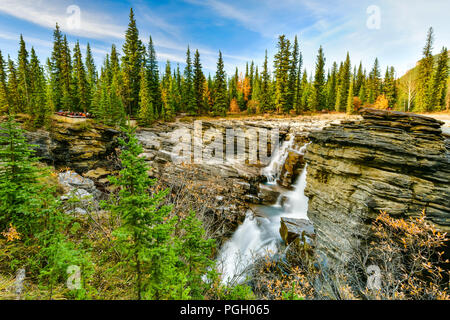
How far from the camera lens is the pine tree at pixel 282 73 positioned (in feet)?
122

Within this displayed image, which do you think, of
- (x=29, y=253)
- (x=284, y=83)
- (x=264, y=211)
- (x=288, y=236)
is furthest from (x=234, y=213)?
(x=284, y=83)

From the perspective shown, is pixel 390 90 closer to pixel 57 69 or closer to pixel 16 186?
pixel 16 186

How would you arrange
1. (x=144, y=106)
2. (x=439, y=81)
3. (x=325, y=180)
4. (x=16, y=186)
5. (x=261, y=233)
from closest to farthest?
1. (x=16, y=186)
2. (x=325, y=180)
3. (x=261, y=233)
4. (x=144, y=106)
5. (x=439, y=81)

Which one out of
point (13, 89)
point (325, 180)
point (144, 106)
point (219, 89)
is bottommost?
point (325, 180)

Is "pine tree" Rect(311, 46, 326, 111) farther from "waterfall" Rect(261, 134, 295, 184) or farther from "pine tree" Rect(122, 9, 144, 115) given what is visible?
"pine tree" Rect(122, 9, 144, 115)

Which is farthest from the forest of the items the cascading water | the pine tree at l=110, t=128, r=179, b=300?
the cascading water

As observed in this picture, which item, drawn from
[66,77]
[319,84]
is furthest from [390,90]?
[66,77]

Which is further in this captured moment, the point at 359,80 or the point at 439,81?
the point at 359,80

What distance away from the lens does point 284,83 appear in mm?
38562

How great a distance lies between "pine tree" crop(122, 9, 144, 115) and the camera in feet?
118

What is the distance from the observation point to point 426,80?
3619 cm

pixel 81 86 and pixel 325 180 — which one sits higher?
pixel 81 86

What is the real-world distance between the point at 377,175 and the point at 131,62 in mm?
42951
